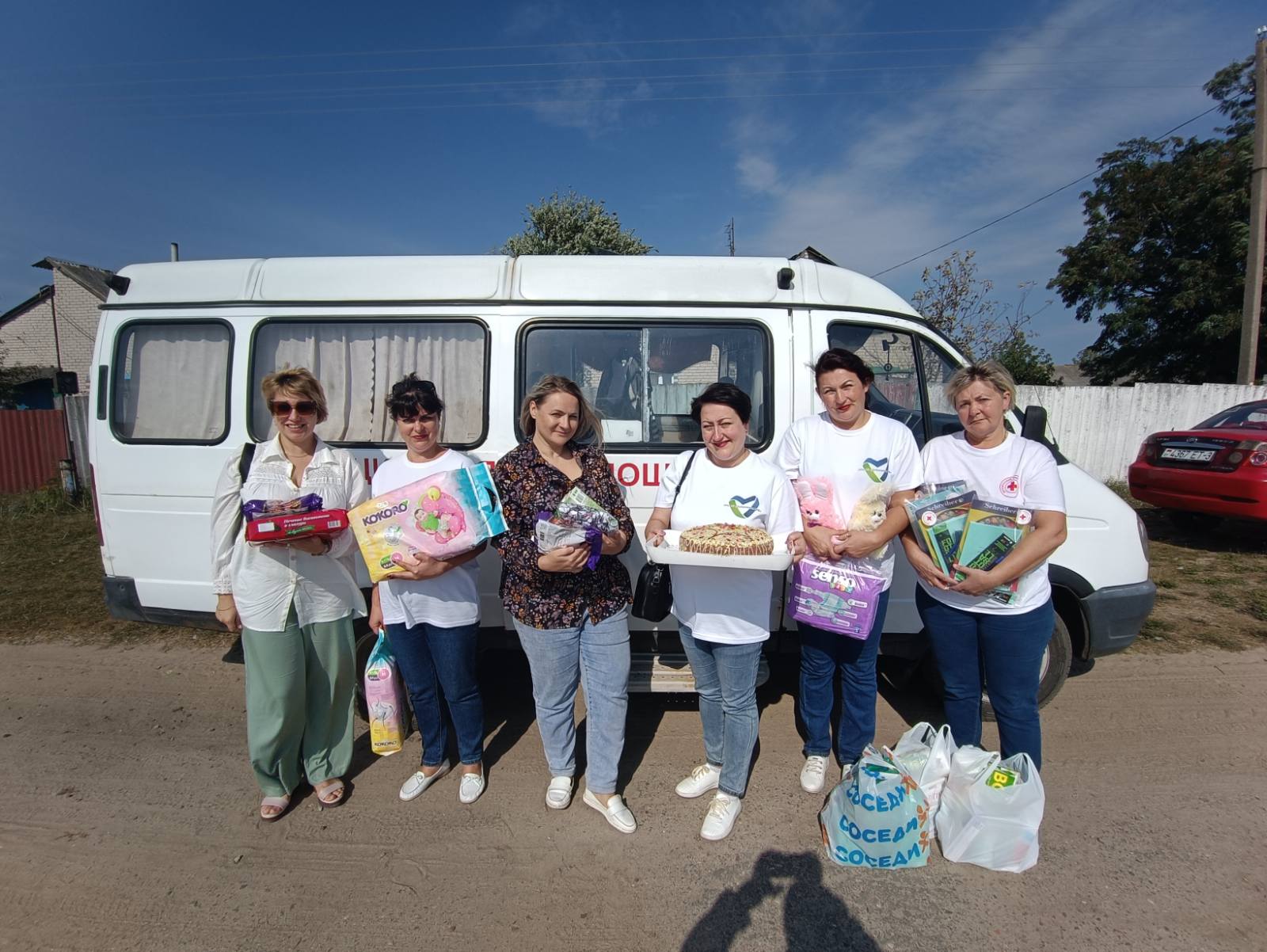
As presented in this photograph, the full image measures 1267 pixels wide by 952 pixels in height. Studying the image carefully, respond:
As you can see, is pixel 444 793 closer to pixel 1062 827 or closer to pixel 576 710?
pixel 576 710

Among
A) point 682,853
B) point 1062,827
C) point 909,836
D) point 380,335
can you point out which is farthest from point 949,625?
point 380,335

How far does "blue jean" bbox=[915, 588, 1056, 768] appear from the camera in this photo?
2617 mm

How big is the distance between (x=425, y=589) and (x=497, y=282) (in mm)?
1684

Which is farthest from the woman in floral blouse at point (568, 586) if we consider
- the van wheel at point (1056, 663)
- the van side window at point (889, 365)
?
the van wheel at point (1056, 663)

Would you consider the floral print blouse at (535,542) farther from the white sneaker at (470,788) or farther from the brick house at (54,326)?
the brick house at (54,326)

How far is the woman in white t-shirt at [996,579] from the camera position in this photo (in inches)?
98.1

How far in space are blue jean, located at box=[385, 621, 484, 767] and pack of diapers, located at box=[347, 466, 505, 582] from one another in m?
0.46

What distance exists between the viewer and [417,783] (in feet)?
10.1

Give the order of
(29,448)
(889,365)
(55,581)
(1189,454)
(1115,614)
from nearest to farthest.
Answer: (1115,614) → (889,365) → (55,581) → (1189,454) → (29,448)

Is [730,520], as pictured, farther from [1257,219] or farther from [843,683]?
[1257,219]

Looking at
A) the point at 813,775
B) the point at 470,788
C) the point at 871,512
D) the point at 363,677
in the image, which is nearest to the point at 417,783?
the point at 470,788

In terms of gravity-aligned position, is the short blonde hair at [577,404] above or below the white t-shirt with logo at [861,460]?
above

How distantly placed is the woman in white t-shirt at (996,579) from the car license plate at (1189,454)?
6510 millimetres

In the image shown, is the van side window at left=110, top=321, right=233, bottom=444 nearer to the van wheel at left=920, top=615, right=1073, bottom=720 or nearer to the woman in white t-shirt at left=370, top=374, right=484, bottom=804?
the woman in white t-shirt at left=370, top=374, right=484, bottom=804
